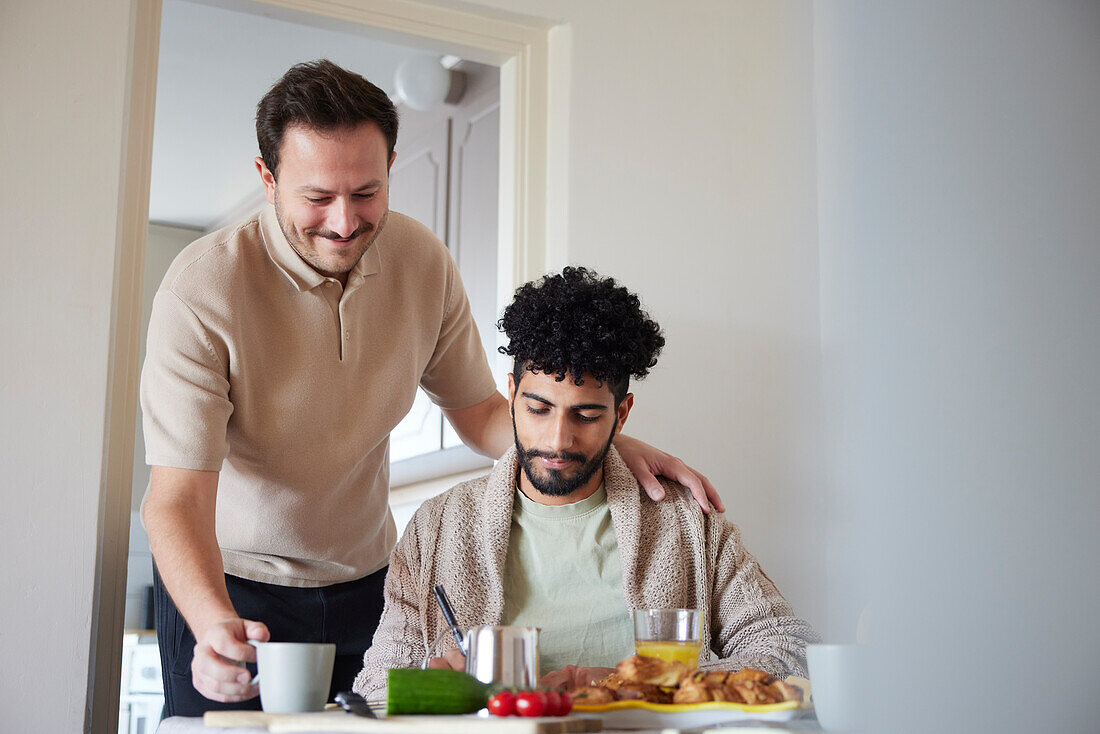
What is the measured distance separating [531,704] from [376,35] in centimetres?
152

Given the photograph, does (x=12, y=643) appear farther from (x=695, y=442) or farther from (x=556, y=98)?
(x=556, y=98)

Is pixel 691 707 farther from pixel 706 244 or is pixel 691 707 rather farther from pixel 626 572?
pixel 706 244

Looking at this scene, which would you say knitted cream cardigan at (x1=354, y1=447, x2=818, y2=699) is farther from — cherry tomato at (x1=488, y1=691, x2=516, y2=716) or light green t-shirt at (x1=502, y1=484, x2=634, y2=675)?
cherry tomato at (x1=488, y1=691, x2=516, y2=716)

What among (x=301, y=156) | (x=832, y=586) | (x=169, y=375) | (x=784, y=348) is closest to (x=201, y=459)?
(x=169, y=375)

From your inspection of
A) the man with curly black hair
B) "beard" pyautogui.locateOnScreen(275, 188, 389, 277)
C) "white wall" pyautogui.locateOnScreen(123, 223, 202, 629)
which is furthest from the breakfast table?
"white wall" pyautogui.locateOnScreen(123, 223, 202, 629)

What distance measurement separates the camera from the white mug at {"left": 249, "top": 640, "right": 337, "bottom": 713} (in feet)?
2.85

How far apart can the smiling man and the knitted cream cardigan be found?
6cm

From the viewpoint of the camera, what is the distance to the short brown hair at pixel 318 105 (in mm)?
1358

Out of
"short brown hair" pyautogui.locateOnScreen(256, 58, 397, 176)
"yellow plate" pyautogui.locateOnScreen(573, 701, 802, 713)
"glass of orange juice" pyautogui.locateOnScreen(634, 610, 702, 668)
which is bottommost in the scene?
"yellow plate" pyautogui.locateOnScreen(573, 701, 802, 713)

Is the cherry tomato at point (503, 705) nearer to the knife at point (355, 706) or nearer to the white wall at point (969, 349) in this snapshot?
the knife at point (355, 706)

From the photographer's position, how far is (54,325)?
1.59 meters

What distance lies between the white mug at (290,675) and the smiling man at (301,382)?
0.31 meters

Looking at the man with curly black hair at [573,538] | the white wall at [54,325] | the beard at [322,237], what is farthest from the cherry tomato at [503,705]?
the white wall at [54,325]

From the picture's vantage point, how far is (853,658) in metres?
0.40
